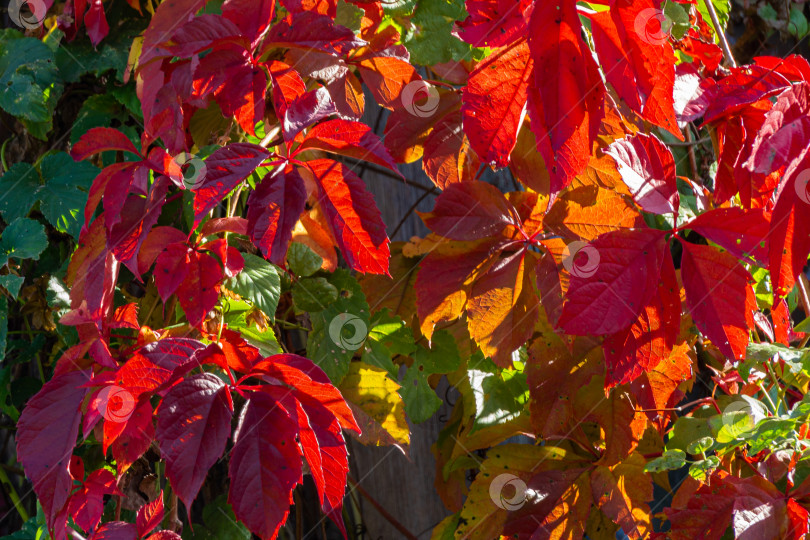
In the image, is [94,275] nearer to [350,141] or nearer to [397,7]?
[350,141]

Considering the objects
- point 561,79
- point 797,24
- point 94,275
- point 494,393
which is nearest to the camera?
point 561,79

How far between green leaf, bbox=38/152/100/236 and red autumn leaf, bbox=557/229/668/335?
843 mm

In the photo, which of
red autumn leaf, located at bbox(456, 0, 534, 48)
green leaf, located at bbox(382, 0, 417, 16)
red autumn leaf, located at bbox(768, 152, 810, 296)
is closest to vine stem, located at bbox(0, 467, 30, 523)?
green leaf, located at bbox(382, 0, 417, 16)

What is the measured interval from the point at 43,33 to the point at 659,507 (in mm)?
1683

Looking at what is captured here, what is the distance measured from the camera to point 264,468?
0.66 meters

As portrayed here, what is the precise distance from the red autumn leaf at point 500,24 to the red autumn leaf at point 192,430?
449 mm

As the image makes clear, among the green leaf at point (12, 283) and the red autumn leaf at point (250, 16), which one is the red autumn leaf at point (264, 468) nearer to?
the red autumn leaf at point (250, 16)

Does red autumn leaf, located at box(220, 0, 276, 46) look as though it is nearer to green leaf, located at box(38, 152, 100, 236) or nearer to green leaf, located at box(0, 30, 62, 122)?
green leaf, located at box(38, 152, 100, 236)

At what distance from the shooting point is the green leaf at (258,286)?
94 cm

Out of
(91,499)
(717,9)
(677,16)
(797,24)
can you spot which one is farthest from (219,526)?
(797,24)

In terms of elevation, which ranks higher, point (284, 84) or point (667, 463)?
point (284, 84)

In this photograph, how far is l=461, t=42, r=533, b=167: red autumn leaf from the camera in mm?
689

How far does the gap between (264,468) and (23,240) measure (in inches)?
26.2

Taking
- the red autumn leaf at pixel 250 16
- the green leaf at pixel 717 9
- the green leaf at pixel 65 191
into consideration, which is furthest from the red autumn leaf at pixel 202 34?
the green leaf at pixel 717 9
